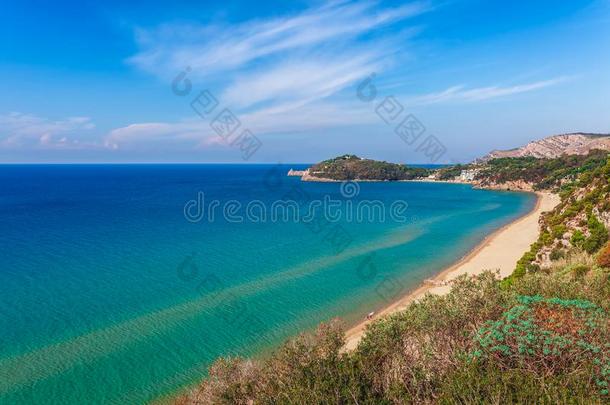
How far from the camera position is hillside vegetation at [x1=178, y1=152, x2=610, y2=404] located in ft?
25.1

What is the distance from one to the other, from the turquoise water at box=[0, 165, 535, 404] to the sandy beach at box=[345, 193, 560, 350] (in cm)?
141

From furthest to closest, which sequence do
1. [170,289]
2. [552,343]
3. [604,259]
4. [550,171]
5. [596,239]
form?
[550,171]
[170,289]
[596,239]
[604,259]
[552,343]

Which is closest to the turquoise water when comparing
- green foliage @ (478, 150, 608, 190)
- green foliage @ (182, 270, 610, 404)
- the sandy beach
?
the sandy beach

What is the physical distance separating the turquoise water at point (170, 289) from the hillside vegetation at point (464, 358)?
892cm

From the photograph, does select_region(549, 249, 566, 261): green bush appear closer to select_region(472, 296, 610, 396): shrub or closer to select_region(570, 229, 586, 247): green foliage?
select_region(570, 229, 586, 247): green foliage

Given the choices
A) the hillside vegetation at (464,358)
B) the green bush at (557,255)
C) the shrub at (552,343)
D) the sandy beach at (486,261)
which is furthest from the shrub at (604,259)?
the shrub at (552,343)

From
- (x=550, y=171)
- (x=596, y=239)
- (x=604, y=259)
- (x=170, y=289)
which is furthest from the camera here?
(x=550, y=171)

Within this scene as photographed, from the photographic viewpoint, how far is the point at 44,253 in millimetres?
39281

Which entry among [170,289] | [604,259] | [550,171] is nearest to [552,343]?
[604,259]

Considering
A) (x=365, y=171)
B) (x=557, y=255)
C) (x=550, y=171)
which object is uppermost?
(x=365, y=171)

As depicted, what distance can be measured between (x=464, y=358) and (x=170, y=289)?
82.7 feet

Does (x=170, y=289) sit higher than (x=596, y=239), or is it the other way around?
(x=596, y=239)

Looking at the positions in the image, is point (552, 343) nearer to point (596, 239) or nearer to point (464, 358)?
point (464, 358)

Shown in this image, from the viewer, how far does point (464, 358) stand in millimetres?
9148
